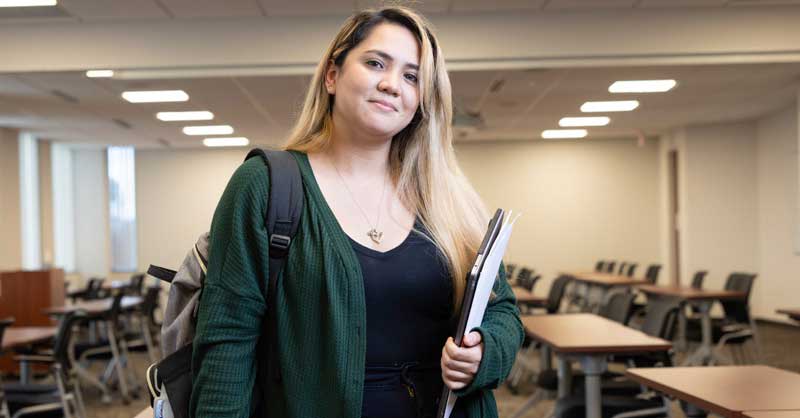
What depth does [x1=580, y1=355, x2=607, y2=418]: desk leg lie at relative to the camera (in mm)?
3652

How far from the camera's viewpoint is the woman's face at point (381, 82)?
137 centimetres

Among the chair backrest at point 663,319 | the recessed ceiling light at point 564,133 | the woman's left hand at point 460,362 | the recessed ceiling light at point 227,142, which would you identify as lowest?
the chair backrest at point 663,319

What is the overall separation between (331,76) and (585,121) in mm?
11439

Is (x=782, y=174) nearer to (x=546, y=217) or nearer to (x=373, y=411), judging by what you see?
(x=546, y=217)

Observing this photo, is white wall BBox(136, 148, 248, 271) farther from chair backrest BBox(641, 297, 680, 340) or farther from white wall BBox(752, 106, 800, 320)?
chair backrest BBox(641, 297, 680, 340)

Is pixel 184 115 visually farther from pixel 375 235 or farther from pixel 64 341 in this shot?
pixel 375 235

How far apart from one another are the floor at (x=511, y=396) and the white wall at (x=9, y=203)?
126 inches

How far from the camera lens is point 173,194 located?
50.6 ft

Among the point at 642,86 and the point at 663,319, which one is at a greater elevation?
the point at 642,86

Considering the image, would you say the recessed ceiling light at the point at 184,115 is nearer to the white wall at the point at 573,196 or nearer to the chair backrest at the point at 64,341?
the white wall at the point at 573,196

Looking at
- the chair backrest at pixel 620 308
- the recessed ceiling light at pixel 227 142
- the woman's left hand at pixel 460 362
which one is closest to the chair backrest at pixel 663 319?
the chair backrest at pixel 620 308

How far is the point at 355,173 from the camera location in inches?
57.3

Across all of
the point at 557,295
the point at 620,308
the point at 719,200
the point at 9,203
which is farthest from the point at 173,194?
the point at 620,308

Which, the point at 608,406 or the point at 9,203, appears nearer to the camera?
the point at 608,406
